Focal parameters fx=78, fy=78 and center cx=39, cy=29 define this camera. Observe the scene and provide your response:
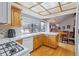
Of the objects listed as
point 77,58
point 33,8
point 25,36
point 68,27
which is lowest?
point 77,58

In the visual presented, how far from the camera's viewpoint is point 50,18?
1533 mm

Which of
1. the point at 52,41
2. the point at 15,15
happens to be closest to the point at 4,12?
the point at 15,15

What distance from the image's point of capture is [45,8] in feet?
4.61

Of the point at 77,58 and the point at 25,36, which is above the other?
the point at 25,36

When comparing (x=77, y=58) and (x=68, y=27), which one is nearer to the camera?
(x=77, y=58)

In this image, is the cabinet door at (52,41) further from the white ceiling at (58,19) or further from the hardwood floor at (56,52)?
the white ceiling at (58,19)

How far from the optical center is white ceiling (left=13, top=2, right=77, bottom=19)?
1323 mm

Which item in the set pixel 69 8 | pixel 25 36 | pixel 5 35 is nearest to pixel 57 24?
pixel 69 8

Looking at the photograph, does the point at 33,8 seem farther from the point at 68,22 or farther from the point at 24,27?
the point at 68,22

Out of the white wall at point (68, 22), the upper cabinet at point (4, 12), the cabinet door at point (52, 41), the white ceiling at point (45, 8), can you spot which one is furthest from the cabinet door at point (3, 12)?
the cabinet door at point (52, 41)

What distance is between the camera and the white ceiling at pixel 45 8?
1.32 meters

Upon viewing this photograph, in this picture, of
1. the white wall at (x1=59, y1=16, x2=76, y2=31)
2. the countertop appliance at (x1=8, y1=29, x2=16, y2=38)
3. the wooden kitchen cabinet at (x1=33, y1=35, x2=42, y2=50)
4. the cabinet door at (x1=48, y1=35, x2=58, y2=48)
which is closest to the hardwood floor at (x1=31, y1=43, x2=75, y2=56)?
the wooden kitchen cabinet at (x1=33, y1=35, x2=42, y2=50)

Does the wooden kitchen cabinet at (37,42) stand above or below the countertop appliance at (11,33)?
below

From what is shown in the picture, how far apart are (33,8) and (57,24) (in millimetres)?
516
